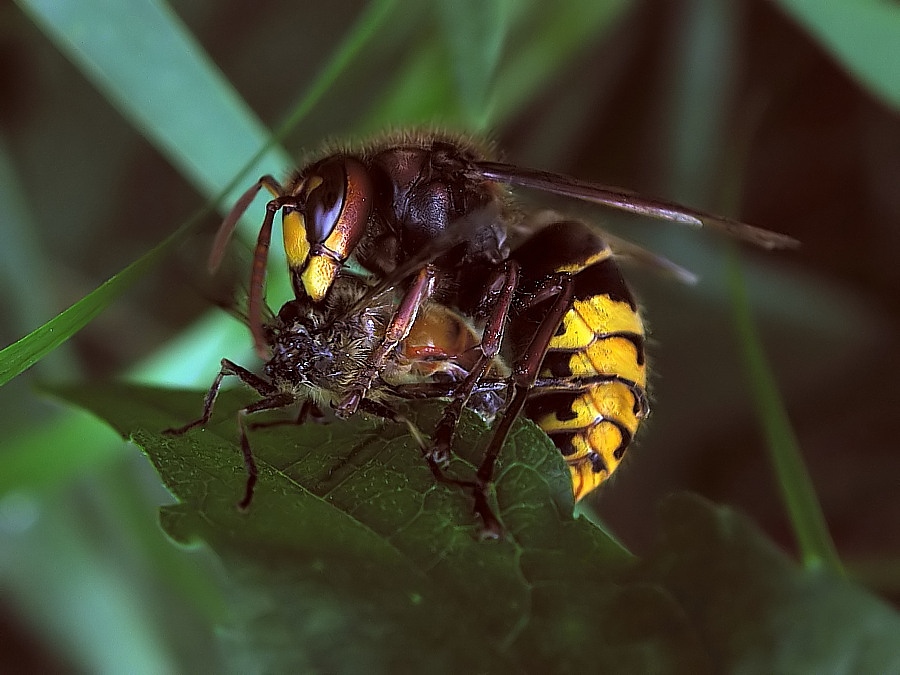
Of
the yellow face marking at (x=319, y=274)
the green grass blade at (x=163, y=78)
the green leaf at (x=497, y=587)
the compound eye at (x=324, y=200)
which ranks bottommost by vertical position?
the green leaf at (x=497, y=587)

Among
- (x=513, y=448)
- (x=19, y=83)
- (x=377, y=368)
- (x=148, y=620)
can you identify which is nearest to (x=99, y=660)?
(x=148, y=620)

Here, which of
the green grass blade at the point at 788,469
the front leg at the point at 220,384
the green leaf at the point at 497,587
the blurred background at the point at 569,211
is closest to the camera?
the green leaf at the point at 497,587

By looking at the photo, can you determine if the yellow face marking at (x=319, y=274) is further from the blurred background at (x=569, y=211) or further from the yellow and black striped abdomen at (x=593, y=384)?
the blurred background at (x=569, y=211)

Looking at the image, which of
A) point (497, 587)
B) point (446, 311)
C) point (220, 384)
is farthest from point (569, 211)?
point (497, 587)

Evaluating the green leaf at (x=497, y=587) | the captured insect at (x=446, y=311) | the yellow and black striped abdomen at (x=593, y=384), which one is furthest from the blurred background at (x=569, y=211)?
the green leaf at (x=497, y=587)

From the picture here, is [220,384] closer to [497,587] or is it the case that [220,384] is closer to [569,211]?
[497,587]

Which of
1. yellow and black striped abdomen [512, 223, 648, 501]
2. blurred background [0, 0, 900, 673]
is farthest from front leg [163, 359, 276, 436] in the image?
blurred background [0, 0, 900, 673]

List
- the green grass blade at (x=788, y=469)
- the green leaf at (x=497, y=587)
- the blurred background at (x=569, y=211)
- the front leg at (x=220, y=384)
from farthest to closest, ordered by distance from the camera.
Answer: the blurred background at (x=569, y=211) → the green grass blade at (x=788, y=469) → the front leg at (x=220, y=384) → the green leaf at (x=497, y=587)
